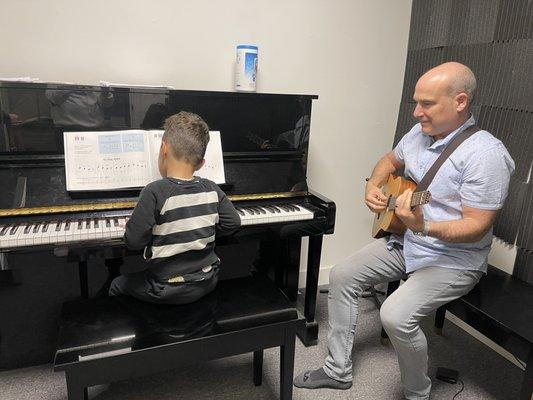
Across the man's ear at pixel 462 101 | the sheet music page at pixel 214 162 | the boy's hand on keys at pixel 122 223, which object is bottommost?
the boy's hand on keys at pixel 122 223

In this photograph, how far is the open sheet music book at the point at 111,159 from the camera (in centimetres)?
168

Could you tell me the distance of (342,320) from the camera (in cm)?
185

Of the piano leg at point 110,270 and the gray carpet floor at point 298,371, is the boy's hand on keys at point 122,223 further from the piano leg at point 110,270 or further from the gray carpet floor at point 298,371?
the gray carpet floor at point 298,371

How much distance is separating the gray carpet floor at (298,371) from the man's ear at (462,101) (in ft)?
4.09

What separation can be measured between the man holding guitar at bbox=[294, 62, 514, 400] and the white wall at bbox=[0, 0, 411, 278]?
0.81m

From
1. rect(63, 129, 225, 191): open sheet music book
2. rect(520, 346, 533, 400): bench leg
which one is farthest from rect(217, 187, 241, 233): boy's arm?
rect(520, 346, 533, 400): bench leg

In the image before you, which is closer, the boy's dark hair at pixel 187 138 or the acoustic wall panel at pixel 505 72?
the boy's dark hair at pixel 187 138

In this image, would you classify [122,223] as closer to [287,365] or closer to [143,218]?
[143,218]

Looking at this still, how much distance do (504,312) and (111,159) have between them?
1.68 metres

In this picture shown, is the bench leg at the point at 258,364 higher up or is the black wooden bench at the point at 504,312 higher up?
the black wooden bench at the point at 504,312

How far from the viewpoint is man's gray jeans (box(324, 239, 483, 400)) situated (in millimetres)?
1615

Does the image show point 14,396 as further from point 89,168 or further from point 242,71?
point 242,71

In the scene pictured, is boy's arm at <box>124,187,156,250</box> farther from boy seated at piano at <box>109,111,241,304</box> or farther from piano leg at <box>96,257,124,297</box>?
piano leg at <box>96,257,124,297</box>

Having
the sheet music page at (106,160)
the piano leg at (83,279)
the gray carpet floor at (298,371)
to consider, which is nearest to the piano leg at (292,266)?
the gray carpet floor at (298,371)
